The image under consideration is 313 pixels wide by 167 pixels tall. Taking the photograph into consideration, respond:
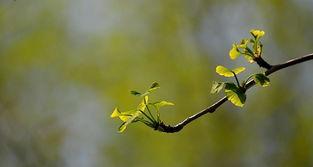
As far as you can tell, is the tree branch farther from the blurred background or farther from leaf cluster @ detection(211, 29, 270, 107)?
the blurred background

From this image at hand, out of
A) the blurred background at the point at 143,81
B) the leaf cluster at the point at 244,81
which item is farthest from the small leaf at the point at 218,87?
the blurred background at the point at 143,81

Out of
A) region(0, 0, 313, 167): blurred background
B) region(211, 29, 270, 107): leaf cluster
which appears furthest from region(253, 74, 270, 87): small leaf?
region(0, 0, 313, 167): blurred background

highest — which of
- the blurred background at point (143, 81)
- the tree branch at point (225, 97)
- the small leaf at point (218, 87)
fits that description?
the blurred background at point (143, 81)

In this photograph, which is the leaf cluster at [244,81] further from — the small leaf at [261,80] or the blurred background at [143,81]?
the blurred background at [143,81]

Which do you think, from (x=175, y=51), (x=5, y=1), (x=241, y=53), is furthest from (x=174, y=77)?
(x=241, y=53)

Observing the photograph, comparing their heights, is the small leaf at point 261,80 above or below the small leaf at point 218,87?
below

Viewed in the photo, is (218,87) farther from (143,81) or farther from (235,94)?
(143,81)

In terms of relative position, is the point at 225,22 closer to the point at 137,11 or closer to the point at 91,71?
the point at 137,11

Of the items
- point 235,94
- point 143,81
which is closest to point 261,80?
point 235,94
